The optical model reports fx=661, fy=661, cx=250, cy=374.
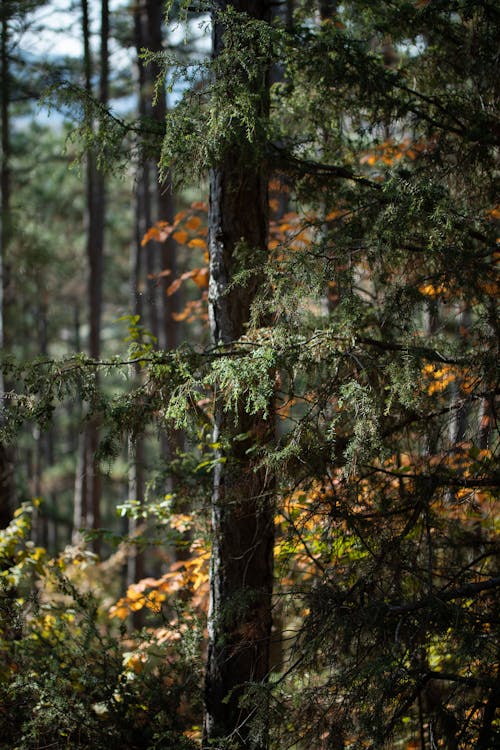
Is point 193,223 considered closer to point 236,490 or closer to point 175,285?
point 175,285

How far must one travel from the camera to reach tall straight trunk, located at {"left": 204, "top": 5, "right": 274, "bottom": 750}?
431cm

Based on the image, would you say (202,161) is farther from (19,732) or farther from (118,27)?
(118,27)

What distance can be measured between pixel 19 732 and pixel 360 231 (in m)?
4.00

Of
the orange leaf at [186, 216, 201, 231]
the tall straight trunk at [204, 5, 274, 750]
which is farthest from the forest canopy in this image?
the orange leaf at [186, 216, 201, 231]

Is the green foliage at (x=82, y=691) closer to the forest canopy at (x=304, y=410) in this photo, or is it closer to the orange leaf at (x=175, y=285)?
the forest canopy at (x=304, y=410)

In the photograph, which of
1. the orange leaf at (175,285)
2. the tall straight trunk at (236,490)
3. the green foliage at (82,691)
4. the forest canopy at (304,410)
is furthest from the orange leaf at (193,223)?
the green foliage at (82,691)

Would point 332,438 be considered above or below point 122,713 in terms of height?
above

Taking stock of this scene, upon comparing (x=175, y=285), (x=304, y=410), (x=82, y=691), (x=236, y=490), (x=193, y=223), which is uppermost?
(x=193, y=223)

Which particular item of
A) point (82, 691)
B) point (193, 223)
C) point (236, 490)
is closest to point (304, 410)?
point (236, 490)

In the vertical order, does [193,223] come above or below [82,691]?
above

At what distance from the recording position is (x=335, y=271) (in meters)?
3.93

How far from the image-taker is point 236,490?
4.32m

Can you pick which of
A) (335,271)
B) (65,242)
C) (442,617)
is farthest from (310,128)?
(65,242)

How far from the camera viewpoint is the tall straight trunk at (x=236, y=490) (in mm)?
4312
